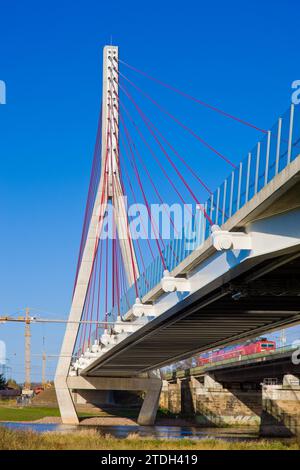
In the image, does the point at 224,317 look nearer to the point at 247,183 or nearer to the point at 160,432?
the point at 247,183

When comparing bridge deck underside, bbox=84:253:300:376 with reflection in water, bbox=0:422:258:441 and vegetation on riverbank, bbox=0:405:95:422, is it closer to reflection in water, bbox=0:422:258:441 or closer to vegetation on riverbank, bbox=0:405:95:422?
reflection in water, bbox=0:422:258:441

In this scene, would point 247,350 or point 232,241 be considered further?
point 247,350

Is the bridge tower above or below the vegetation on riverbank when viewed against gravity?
above

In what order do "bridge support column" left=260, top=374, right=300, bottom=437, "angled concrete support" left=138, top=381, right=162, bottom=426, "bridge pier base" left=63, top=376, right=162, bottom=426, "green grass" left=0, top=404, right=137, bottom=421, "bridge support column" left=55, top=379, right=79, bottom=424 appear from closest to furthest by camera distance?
"bridge support column" left=260, top=374, right=300, bottom=437
"bridge support column" left=55, top=379, right=79, bottom=424
"bridge pier base" left=63, top=376, right=162, bottom=426
"angled concrete support" left=138, top=381, right=162, bottom=426
"green grass" left=0, top=404, right=137, bottom=421

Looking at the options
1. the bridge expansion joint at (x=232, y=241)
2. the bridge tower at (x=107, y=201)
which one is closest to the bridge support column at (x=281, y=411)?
the bridge tower at (x=107, y=201)

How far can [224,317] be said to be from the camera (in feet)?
115

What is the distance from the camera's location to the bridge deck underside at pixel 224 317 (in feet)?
85.7

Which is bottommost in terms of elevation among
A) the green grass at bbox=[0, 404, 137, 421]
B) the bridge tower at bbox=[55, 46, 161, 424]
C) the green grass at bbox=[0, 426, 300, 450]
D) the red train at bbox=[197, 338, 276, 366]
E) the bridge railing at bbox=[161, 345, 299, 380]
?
the green grass at bbox=[0, 404, 137, 421]

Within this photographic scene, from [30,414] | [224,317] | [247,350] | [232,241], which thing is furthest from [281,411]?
[232,241]

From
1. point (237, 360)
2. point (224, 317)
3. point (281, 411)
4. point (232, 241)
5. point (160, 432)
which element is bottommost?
point (160, 432)

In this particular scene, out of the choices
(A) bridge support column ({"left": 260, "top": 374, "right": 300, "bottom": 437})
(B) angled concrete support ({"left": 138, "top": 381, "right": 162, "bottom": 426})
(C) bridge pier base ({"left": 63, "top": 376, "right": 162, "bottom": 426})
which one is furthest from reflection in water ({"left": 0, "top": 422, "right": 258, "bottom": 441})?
(B) angled concrete support ({"left": 138, "top": 381, "right": 162, "bottom": 426})

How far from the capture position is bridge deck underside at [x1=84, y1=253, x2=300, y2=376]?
2611 cm
